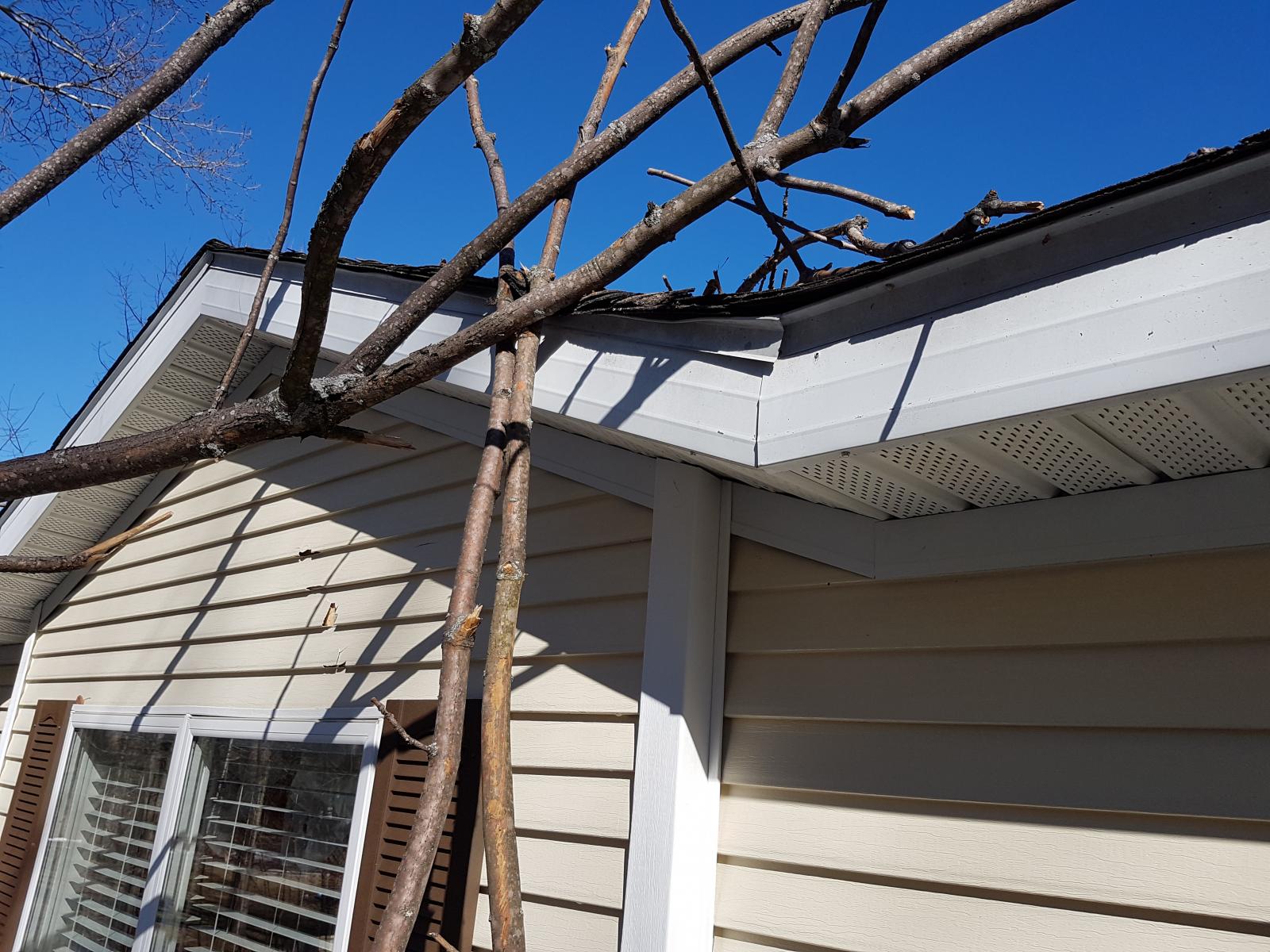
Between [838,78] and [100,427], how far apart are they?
13.5 feet

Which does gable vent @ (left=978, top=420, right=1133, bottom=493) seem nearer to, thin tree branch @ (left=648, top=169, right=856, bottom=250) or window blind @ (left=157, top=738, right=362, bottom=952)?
thin tree branch @ (left=648, top=169, right=856, bottom=250)

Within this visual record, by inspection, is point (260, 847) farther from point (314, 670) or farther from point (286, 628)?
point (286, 628)

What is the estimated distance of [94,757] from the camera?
4496mm

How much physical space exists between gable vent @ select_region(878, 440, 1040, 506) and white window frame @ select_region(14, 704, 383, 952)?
1.93 meters

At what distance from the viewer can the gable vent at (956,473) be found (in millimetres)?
1592

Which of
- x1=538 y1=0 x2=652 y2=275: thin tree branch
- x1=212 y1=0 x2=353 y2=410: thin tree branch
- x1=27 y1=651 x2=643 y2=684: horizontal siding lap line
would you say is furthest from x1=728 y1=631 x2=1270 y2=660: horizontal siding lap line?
x1=212 y1=0 x2=353 y2=410: thin tree branch

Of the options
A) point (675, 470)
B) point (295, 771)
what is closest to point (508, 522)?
point (675, 470)

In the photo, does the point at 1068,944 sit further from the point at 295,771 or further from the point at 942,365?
the point at 295,771

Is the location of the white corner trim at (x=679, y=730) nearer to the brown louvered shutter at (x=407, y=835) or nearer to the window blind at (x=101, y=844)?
the brown louvered shutter at (x=407, y=835)

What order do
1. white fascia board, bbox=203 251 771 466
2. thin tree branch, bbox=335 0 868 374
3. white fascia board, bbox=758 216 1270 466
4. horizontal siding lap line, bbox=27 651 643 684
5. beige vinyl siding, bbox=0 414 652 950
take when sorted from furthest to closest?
horizontal siding lap line, bbox=27 651 643 684, beige vinyl siding, bbox=0 414 652 950, thin tree branch, bbox=335 0 868 374, white fascia board, bbox=203 251 771 466, white fascia board, bbox=758 216 1270 466

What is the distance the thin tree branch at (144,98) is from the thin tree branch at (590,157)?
611 mm

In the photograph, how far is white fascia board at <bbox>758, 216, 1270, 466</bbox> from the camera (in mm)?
1167

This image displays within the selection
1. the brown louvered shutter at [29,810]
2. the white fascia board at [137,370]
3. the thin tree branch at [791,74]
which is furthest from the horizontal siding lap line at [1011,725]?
the brown louvered shutter at [29,810]

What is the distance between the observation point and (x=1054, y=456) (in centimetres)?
156
